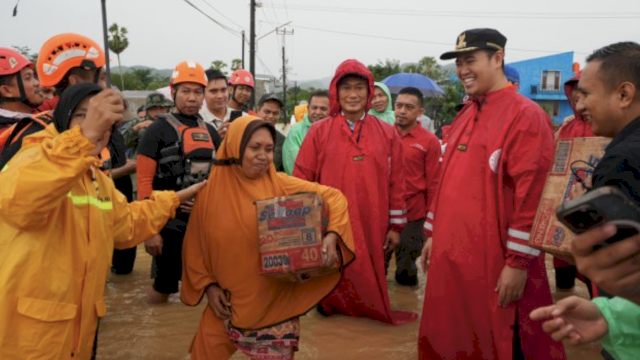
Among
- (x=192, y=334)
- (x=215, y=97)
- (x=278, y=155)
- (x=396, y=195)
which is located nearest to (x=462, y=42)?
(x=396, y=195)

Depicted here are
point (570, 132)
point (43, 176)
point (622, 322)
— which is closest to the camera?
point (622, 322)

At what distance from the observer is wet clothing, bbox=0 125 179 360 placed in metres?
1.86

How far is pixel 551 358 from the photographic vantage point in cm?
302

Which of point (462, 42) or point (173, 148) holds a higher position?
point (462, 42)

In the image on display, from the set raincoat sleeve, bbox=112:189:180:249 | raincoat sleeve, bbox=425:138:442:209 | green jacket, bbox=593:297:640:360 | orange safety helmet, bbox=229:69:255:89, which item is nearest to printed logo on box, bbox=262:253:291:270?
raincoat sleeve, bbox=112:189:180:249

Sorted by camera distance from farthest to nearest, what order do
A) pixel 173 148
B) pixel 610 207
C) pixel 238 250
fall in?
pixel 173 148 < pixel 238 250 < pixel 610 207

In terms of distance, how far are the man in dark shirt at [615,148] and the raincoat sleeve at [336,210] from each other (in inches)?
61.8

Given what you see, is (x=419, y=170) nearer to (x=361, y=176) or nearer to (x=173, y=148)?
(x=361, y=176)

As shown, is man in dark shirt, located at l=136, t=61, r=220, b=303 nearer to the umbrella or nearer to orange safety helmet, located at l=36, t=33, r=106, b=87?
orange safety helmet, located at l=36, t=33, r=106, b=87

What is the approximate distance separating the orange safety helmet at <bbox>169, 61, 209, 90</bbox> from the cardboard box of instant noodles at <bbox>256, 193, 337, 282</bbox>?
6.74 ft

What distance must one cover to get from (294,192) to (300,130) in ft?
10.5

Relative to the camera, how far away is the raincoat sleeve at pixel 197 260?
3041 mm

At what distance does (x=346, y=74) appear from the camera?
460cm

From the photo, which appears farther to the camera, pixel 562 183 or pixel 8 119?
pixel 8 119
